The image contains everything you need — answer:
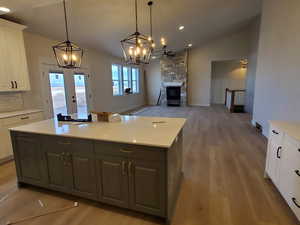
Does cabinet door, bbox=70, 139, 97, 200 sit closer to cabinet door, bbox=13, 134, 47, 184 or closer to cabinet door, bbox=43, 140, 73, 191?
cabinet door, bbox=43, 140, 73, 191

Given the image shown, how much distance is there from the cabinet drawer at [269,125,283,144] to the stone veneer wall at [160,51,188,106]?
7.49 metres

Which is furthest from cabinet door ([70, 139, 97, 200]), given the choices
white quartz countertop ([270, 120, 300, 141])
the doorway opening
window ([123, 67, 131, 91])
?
the doorway opening

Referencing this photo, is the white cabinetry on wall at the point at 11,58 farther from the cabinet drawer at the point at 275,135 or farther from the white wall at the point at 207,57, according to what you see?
the white wall at the point at 207,57

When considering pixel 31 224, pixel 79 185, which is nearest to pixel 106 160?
pixel 79 185

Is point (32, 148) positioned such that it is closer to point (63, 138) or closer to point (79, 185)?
point (63, 138)

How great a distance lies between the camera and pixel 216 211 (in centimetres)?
187

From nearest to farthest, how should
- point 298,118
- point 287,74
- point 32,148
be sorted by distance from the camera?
point 32,148
point 298,118
point 287,74

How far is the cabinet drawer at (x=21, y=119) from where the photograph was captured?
3055mm

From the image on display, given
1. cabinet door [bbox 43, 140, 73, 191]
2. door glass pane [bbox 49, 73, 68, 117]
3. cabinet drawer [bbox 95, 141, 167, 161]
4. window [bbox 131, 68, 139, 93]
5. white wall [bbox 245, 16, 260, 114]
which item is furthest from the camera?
window [bbox 131, 68, 139, 93]

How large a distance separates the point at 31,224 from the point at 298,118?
155 inches

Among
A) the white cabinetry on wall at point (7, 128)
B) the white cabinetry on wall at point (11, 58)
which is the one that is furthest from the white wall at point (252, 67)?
the white cabinetry on wall at point (7, 128)

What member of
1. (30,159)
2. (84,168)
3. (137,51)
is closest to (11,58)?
(30,159)

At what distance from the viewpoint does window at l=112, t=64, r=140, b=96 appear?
7.72 m

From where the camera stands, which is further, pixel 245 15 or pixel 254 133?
pixel 245 15
